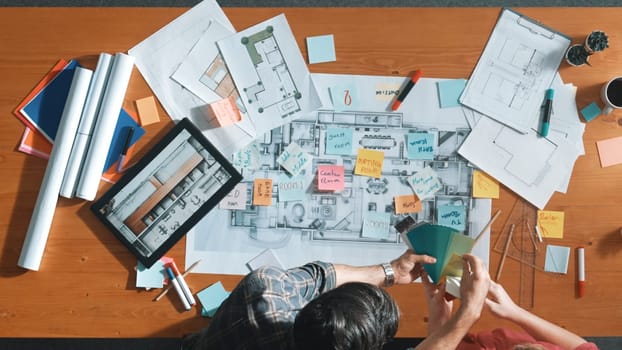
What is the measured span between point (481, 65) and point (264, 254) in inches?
26.4

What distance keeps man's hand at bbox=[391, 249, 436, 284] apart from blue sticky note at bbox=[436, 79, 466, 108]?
36 cm

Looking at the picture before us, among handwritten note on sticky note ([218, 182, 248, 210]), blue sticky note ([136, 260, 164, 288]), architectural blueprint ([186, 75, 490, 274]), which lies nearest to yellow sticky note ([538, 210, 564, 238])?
architectural blueprint ([186, 75, 490, 274])

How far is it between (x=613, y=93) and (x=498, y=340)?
624 mm

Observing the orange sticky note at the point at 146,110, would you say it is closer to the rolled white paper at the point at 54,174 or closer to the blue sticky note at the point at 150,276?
Answer: the rolled white paper at the point at 54,174

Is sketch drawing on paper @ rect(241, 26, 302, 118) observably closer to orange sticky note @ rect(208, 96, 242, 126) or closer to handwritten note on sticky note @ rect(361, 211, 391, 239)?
orange sticky note @ rect(208, 96, 242, 126)

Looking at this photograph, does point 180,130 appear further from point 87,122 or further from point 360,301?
point 360,301

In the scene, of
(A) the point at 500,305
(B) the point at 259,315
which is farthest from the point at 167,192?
(A) the point at 500,305

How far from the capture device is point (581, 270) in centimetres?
122

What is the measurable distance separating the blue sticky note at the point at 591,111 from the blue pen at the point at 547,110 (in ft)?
0.27

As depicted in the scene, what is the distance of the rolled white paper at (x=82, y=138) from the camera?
118 centimetres

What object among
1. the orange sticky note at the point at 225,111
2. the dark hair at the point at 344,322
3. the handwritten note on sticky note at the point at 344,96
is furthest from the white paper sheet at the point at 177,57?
the dark hair at the point at 344,322

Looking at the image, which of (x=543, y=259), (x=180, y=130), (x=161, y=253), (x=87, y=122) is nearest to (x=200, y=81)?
Answer: (x=180, y=130)

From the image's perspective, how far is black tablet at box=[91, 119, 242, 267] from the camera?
1202mm

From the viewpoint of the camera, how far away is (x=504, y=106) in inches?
48.8
